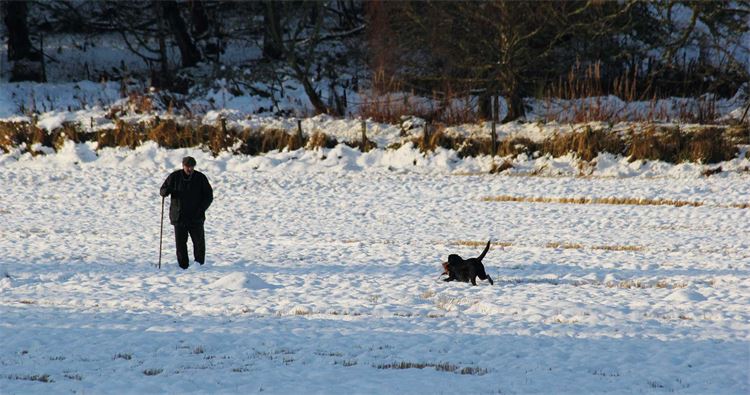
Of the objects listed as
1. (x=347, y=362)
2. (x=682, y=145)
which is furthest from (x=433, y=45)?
(x=347, y=362)

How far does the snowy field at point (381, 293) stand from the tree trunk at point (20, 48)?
1654cm

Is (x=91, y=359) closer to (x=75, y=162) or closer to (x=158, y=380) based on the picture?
(x=158, y=380)

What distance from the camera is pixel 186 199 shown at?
1409 centimetres

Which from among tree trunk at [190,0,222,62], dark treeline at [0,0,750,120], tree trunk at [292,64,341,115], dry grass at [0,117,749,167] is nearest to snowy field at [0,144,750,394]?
dry grass at [0,117,749,167]

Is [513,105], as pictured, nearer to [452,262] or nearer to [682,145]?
[682,145]

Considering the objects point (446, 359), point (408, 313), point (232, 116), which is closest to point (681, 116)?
point (232, 116)

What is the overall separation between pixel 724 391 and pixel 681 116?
22.7 m

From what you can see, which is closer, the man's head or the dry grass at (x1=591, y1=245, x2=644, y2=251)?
the man's head

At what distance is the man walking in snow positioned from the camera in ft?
46.1

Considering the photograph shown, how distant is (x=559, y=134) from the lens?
28.0 metres

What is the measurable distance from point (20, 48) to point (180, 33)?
7.02 metres

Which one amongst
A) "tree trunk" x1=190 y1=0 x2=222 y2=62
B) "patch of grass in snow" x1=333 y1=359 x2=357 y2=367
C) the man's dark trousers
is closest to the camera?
"patch of grass in snow" x1=333 y1=359 x2=357 y2=367

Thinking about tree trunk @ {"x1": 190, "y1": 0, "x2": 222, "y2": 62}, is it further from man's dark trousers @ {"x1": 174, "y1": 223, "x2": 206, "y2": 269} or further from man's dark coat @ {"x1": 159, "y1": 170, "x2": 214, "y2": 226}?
man's dark coat @ {"x1": 159, "y1": 170, "x2": 214, "y2": 226}

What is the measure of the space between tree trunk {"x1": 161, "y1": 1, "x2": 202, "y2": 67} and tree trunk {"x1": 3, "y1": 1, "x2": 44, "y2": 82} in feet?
19.3
